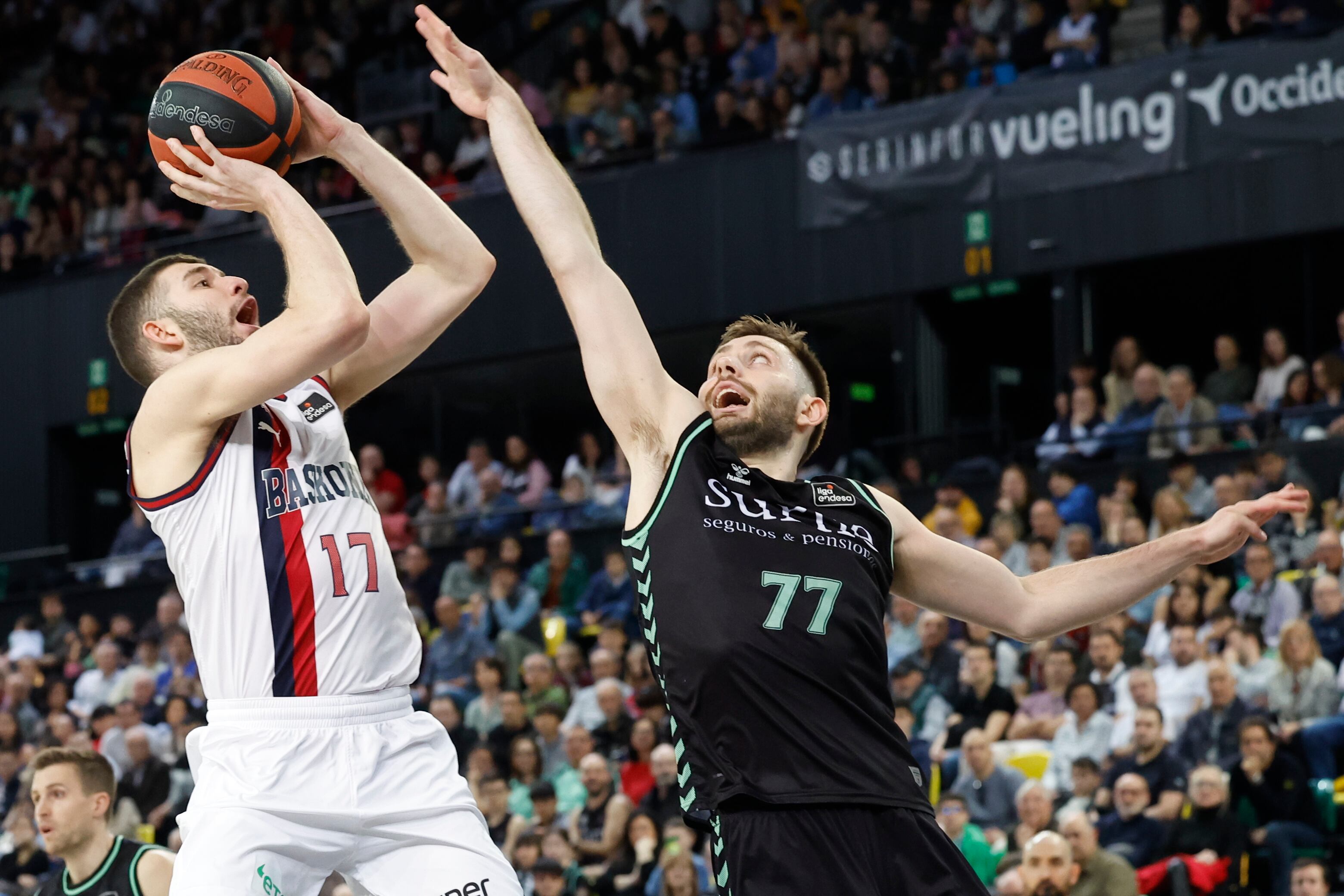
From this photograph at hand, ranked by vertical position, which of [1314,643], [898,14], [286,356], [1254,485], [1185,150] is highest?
[898,14]

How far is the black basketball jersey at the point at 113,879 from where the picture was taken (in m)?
6.61

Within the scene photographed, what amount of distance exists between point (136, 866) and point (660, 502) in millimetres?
3125

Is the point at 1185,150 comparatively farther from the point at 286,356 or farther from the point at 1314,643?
the point at 286,356

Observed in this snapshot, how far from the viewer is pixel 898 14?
19078 mm

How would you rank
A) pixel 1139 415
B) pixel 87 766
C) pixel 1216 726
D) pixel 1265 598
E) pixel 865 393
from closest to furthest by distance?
pixel 87 766, pixel 1216 726, pixel 1265 598, pixel 1139 415, pixel 865 393

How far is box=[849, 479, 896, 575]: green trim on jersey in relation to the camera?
4945 mm

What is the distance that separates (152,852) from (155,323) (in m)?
2.58

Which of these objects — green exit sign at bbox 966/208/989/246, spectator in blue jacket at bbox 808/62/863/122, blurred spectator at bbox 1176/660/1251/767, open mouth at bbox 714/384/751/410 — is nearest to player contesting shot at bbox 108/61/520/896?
open mouth at bbox 714/384/751/410

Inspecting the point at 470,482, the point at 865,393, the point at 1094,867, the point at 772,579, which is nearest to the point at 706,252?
the point at 865,393

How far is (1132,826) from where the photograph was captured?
10.4 meters

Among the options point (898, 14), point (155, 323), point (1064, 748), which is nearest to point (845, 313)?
point (898, 14)

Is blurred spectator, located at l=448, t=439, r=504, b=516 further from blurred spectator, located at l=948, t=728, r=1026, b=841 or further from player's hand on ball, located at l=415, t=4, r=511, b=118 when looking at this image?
player's hand on ball, located at l=415, t=4, r=511, b=118

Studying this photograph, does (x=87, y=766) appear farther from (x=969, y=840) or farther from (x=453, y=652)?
(x=453, y=652)

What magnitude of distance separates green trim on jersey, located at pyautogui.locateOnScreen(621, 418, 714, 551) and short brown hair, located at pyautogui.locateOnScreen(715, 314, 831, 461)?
457 mm
